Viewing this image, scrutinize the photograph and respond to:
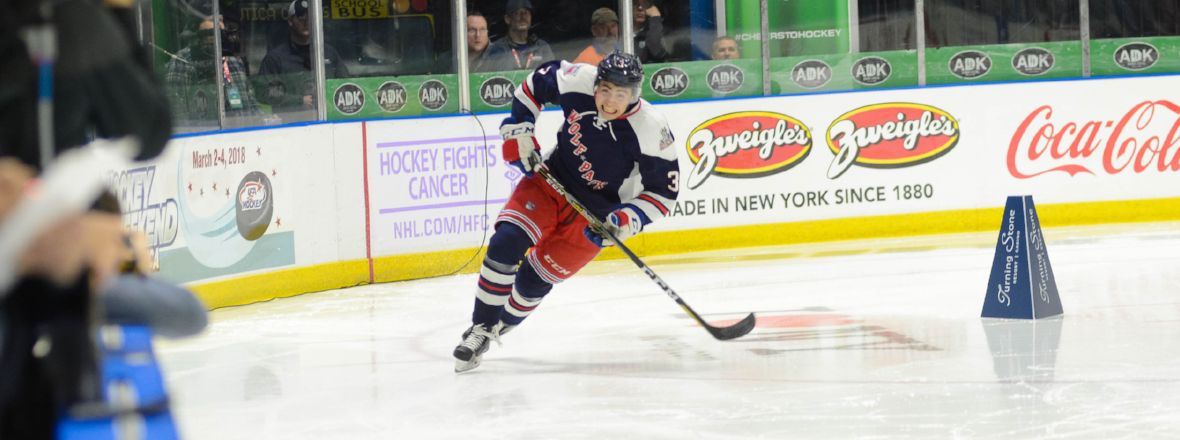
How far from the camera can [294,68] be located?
25.0ft

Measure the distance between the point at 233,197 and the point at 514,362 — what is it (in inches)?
80.6

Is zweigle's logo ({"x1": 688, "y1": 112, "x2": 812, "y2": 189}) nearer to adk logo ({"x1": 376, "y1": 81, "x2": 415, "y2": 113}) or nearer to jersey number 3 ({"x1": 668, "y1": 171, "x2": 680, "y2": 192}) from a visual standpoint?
adk logo ({"x1": 376, "y1": 81, "x2": 415, "y2": 113})

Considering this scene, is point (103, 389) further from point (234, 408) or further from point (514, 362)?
point (514, 362)

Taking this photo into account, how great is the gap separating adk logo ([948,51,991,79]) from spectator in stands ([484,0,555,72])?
252 centimetres

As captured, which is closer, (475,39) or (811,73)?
(475,39)

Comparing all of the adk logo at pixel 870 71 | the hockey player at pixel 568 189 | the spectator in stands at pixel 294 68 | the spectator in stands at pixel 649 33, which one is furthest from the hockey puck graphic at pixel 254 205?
the adk logo at pixel 870 71

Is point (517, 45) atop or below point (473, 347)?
atop

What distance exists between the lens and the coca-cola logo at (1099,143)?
30.6 ft

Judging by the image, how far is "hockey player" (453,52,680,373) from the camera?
5039 mm

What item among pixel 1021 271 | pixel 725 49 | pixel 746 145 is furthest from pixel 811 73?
pixel 1021 271

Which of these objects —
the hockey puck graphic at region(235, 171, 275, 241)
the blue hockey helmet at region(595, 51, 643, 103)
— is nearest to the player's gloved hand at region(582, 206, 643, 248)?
the blue hockey helmet at region(595, 51, 643, 103)

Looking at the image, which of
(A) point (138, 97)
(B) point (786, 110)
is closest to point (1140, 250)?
(B) point (786, 110)

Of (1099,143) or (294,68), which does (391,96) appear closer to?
(294,68)

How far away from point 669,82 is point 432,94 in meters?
1.48
